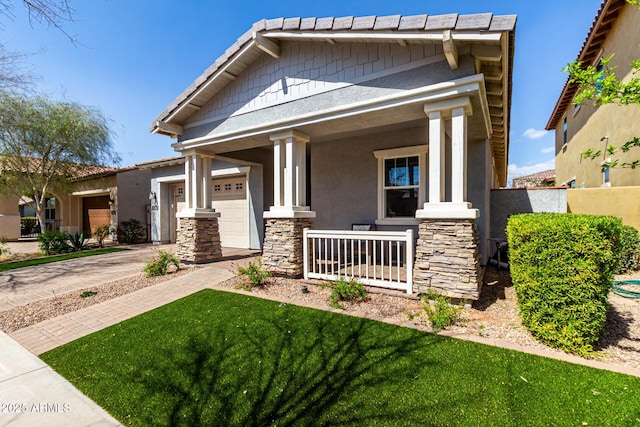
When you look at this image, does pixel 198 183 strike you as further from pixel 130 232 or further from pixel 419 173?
pixel 130 232

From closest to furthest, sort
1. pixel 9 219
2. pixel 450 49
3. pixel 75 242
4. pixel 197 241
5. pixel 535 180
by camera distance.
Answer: pixel 450 49 < pixel 197 241 < pixel 75 242 < pixel 9 219 < pixel 535 180

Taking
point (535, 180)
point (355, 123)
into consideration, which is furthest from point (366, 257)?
point (535, 180)

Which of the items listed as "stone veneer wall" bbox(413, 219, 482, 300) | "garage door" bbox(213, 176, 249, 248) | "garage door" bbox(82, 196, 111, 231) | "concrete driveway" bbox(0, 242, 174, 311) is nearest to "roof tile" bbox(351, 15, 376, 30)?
"stone veneer wall" bbox(413, 219, 482, 300)

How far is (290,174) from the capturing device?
6551mm

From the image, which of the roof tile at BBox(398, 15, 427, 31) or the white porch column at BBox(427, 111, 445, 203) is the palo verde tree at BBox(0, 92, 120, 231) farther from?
the white porch column at BBox(427, 111, 445, 203)

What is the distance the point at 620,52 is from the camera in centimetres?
873

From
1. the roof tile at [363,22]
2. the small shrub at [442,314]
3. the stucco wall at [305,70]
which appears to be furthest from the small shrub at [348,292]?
the roof tile at [363,22]

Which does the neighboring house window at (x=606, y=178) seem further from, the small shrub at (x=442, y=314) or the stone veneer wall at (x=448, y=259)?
the small shrub at (x=442, y=314)

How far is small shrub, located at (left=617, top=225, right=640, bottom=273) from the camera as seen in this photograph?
21.5 ft

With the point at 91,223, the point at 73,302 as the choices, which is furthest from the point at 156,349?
the point at 91,223

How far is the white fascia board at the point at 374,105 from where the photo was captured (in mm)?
4574

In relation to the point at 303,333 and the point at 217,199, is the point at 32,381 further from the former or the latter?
the point at 217,199

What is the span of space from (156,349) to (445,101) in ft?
18.9

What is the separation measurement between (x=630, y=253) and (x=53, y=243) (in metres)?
18.6
